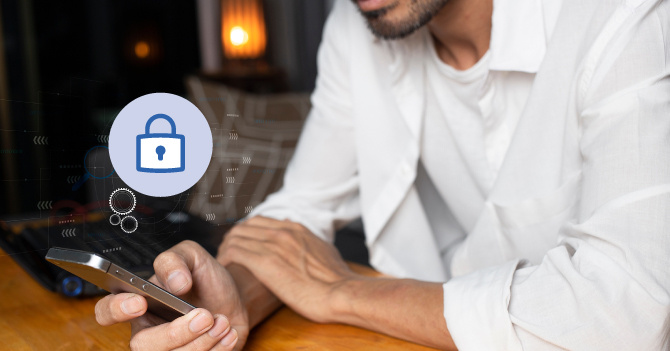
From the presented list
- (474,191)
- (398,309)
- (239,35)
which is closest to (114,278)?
(398,309)

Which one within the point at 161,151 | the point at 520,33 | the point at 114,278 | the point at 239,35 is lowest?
the point at 114,278

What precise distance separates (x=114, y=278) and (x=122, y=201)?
0.07 m

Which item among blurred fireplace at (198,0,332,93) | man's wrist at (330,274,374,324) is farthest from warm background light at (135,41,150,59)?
man's wrist at (330,274,374,324)

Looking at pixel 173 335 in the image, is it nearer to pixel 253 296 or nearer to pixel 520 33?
pixel 253 296

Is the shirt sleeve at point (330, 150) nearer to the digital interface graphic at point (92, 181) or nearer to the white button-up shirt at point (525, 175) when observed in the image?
the white button-up shirt at point (525, 175)

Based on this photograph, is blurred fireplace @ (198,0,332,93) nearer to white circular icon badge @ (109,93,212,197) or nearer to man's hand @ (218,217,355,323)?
man's hand @ (218,217,355,323)

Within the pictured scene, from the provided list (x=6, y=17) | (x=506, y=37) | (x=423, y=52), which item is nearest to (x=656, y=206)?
(x=506, y=37)

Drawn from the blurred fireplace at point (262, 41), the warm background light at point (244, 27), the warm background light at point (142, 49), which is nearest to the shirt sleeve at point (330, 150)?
the warm background light at point (142, 49)

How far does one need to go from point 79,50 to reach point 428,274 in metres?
3.14

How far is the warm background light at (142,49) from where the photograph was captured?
12.2ft

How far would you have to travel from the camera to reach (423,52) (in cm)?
108

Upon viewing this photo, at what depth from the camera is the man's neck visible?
0.96 meters

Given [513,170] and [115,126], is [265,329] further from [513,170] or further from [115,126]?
[513,170]

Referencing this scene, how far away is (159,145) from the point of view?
0.49 metres
